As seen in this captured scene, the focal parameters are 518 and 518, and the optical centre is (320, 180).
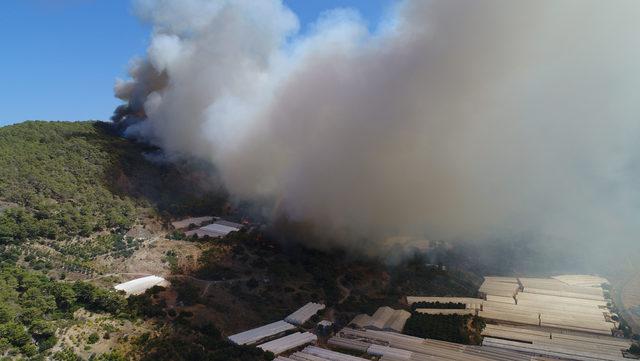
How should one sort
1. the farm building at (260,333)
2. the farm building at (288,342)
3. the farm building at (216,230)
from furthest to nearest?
the farm building at (216,230) < the farm building at (260,333) < the farm building at (288,342)

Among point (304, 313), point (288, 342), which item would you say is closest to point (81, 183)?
point (304, 313)

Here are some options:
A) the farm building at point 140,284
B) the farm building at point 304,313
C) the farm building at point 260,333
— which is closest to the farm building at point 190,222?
the farm building at point 140,284

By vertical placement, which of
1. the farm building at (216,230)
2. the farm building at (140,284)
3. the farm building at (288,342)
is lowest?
the farm building at (288,342)

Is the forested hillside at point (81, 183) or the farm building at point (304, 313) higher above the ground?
the forested hillside at point (81, 183)

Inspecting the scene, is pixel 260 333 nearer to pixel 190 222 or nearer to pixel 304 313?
pixel 304 313

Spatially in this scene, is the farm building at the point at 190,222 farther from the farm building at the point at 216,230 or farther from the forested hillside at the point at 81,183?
the forested hillside at the point at 81,183

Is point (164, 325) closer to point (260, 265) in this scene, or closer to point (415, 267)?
point (260, 265)

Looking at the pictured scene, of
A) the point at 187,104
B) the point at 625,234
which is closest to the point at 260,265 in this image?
the point at 187,104
